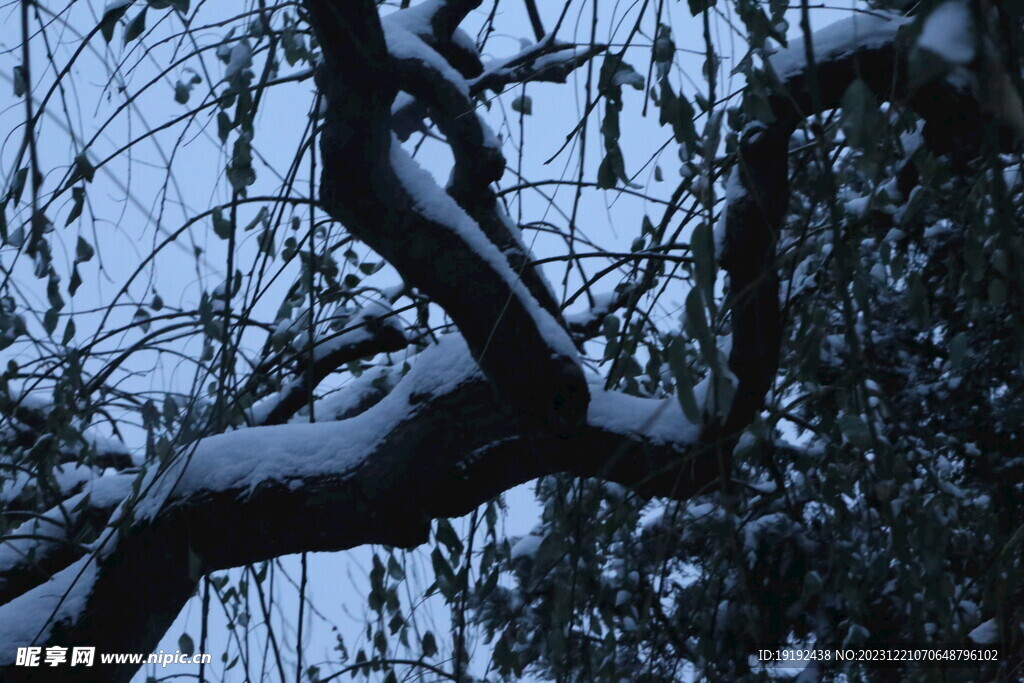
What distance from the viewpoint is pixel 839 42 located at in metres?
1.72

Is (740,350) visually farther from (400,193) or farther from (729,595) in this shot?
(729,595)

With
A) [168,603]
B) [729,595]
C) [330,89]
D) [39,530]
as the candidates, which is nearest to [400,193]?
[330,89]

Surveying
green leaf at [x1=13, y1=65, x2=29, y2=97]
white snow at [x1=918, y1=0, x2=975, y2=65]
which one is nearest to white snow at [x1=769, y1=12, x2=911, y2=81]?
white snow at [x1=918, y1=0, x2=975, y2=65]

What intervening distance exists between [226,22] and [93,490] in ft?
3.79

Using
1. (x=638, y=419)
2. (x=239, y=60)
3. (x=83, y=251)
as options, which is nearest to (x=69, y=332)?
(x=83, y=251)

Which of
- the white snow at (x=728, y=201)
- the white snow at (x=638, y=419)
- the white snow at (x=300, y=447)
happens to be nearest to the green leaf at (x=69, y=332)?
the white snow at (x=300, y=447)

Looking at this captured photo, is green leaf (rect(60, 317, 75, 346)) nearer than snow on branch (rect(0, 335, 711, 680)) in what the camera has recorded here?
No

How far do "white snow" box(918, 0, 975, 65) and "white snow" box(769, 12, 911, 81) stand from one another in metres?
0.93

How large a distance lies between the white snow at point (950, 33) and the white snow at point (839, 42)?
930mm

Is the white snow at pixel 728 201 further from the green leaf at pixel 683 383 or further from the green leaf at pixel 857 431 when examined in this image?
the green leaf at pixel 683 383

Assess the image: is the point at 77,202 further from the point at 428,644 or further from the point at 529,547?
the point at 529,547

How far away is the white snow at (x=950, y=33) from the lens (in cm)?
72

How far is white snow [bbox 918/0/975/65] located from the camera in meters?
0.72

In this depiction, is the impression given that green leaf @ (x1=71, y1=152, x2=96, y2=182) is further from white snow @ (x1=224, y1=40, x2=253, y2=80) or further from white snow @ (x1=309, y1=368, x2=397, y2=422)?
white snow @ (x1=309, y1=368, x2=397, y2=422)
